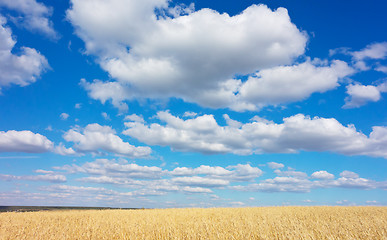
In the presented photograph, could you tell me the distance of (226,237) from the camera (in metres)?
10.7

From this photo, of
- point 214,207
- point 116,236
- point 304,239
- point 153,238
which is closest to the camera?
point 304,239

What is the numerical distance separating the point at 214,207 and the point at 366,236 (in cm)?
2026

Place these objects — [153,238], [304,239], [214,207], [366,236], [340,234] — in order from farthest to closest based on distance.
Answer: [214,207] < [153,238] < [340,234] < [366,236] < [304,239]

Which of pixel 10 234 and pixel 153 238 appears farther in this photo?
pixel 10 234

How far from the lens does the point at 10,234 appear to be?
13.6m

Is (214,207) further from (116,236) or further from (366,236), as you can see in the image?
(366,236)

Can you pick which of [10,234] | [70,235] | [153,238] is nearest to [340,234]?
[153,238]

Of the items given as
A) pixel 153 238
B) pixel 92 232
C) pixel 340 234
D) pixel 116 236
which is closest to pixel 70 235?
pixel 92 232

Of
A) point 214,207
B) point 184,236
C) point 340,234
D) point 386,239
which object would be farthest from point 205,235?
point 214,207

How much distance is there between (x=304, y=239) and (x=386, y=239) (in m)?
3.20

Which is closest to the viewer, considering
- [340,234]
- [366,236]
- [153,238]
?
[366,236]

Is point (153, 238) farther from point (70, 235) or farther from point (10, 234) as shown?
point (10, 234)

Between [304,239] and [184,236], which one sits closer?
[304,239]

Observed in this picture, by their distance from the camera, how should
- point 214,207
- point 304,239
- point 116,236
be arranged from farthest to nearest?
point 214,207 → point 116,236 → point 304,239
